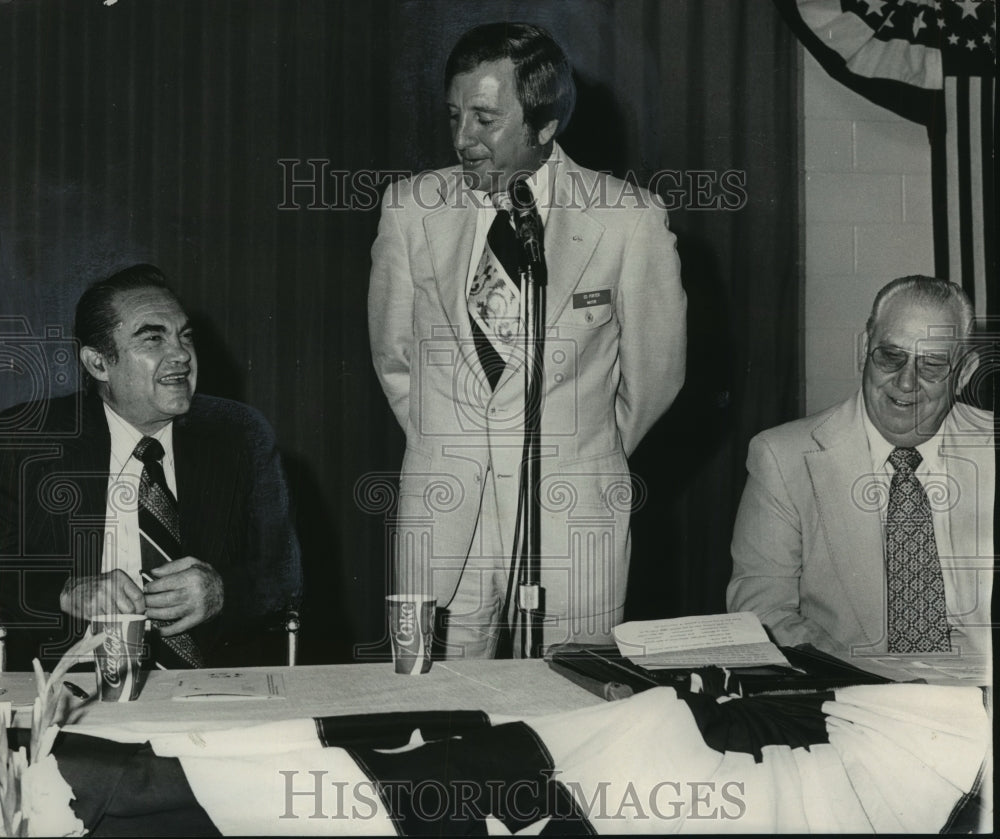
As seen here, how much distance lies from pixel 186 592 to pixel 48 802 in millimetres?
1028

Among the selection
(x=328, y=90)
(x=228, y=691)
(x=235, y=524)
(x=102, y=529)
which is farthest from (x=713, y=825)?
(x=328, y=90)

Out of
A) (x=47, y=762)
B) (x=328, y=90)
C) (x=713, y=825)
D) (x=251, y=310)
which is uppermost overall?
(x=328, y=90)

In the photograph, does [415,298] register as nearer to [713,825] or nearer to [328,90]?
[328,90]

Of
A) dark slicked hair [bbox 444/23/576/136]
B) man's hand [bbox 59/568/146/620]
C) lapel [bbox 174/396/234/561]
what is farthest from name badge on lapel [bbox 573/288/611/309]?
man's hand [bbox 59/568/146/620]

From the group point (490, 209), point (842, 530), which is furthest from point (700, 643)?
point (490, 209)

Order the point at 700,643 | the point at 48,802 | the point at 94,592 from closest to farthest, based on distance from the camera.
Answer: the point at 48,802
the point at 700,643
the point at 94,592

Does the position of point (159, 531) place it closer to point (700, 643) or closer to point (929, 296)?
point (700, 643)

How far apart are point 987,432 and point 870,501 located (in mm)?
309

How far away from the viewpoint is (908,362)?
264 cm

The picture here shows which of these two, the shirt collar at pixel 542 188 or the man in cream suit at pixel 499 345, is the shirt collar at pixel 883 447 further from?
the shirt collar at pixel 542 188

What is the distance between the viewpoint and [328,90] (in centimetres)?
261

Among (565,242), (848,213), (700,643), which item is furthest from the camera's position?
(848,213)

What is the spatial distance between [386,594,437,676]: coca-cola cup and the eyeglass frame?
1.35 metres

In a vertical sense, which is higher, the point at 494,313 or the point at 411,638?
the point at 494,313
